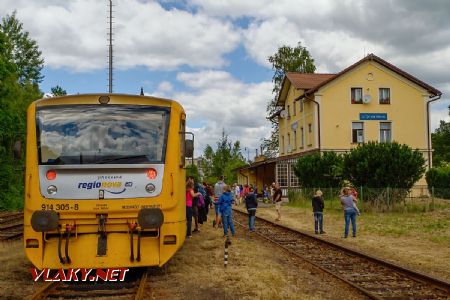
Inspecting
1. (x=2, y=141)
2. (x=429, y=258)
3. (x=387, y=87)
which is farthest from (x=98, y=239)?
(x=387, y=87)

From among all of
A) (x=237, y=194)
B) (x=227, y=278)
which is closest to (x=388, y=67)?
(x=237, y=194)

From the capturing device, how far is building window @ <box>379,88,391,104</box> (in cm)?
4263

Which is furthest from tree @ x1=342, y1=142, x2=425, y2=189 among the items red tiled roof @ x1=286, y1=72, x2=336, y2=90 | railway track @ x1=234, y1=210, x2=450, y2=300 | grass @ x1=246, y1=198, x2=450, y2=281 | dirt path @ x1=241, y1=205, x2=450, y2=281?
red tiled roof @ x1=286, y1=72, x2=336, y2=90

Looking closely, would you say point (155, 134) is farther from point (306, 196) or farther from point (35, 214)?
point (306, 196)

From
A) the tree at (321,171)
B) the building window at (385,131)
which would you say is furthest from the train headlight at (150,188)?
the building window at (385,131)

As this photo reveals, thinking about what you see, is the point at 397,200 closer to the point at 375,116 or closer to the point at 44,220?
the point at 44,220

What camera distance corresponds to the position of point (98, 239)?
8578 millimetres

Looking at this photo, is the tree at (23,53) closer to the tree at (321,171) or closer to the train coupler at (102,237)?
the tree at (321,171)

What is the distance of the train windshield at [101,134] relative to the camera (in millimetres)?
8891

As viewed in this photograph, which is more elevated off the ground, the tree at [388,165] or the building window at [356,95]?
the building window at [356,95]

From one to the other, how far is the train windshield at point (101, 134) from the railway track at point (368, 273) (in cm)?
411

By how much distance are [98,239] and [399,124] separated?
124 feet

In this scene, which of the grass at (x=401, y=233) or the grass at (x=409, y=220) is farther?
the grass at (x=409, y=220)

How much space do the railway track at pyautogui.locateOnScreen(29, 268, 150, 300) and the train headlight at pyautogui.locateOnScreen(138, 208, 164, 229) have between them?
3.01 feet
